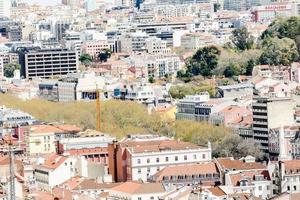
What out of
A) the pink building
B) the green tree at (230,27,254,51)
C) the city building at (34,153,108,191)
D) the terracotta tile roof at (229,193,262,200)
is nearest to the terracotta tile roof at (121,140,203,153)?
the city building at (34,153,108,191)

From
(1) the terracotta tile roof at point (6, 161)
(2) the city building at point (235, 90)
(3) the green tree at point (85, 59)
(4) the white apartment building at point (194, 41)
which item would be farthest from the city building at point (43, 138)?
(4) the white apartment building at point (194, 41)

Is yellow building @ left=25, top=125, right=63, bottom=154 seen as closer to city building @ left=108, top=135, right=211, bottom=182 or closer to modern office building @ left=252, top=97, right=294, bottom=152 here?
city building @ left=108, top=135, right=211, bottom=182

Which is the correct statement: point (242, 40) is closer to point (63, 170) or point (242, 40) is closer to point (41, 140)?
point (41, 140)

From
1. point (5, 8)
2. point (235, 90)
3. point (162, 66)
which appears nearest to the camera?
point (235, 90)

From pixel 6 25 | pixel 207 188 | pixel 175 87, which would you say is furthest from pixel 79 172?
pixel 6 25

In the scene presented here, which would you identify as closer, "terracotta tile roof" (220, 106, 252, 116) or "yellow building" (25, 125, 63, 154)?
"yellow building" (25, 125, 63, 154)

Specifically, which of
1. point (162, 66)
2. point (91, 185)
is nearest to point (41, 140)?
point (91, 185)
